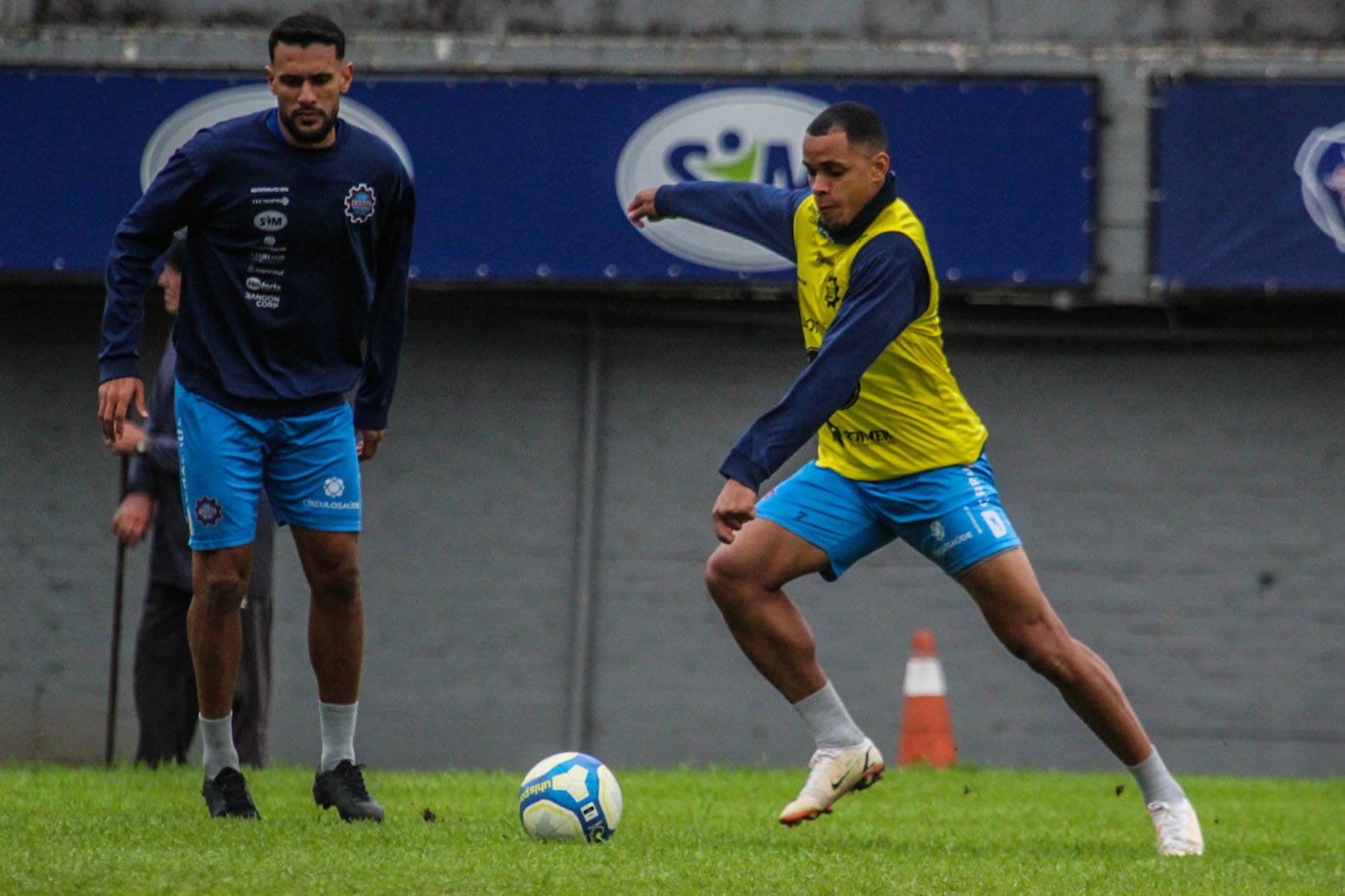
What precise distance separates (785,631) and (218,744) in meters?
1.78

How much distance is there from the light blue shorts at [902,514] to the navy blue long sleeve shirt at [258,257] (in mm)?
1462

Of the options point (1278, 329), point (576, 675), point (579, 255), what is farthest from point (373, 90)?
point (1278, 329)

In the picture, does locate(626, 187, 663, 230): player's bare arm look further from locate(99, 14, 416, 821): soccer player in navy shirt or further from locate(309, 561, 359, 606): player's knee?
locate(309, 561, 359, 606): player's knee

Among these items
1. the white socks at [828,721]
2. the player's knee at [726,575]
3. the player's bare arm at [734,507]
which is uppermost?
the player's bare arm at [734,507]

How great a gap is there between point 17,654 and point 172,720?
13.4 ft

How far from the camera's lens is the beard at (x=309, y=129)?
5.80m

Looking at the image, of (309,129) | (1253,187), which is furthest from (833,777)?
(1253,187)

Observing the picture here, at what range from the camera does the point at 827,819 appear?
726cm

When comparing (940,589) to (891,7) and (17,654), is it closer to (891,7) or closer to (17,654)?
(891,7)

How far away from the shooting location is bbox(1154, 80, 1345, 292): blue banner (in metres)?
11.5

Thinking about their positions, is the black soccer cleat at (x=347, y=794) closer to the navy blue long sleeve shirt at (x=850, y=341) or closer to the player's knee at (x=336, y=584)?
the player's knee at (x=336, y=584)

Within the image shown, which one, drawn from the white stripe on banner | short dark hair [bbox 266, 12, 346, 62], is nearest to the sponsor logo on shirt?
short dark hair [bbox 266, 12, 346, 62]

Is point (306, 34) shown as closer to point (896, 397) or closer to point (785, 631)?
point (896, 397)

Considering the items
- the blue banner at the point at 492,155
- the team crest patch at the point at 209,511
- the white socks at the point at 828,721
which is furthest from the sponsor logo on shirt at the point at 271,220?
the blue banner at the point at 492,155
